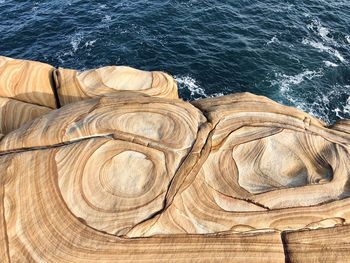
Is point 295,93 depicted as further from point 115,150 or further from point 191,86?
point 115,150


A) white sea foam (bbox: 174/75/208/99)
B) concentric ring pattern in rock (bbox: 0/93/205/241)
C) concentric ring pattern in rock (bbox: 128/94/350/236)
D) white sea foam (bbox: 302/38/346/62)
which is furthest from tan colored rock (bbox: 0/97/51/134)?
white sea foam (bbox: 302/38/346/62)

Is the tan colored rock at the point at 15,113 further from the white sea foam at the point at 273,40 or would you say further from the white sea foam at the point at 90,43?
the white sea foam at the point at 273,40

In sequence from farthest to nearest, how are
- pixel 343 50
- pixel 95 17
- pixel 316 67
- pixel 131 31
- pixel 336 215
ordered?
pixel 95 17, pixel 131 31, pixel 343 50, pixel 316 67, pixel 336 215

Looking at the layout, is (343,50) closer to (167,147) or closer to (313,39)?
(313,39)

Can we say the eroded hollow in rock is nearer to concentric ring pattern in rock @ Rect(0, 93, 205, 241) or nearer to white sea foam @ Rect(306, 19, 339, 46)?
concentric ring pattern in rock @ Rect(0, 93, 205, 241)

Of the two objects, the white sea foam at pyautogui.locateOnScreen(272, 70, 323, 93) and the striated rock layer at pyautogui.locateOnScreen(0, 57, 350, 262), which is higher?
the striated rock layer at pyautogui.locateOnScreen(0, 57, 350, 262)

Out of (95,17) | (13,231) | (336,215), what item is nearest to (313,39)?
(95,17)

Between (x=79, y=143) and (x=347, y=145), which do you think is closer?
(x=79, y=143)
